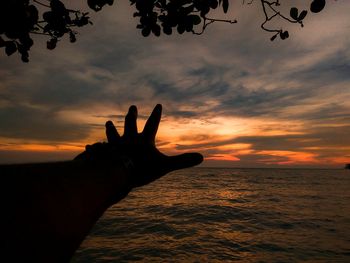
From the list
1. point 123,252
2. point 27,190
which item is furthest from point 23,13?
point 123,252

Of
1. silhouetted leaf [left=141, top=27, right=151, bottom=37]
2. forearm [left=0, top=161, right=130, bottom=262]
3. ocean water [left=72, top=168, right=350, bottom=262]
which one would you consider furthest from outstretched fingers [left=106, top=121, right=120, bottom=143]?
ocean water [left=72, top=168, right=350, bottom=262]

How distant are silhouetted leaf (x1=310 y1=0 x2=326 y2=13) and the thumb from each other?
7.35 ft

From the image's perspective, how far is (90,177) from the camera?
1801mm

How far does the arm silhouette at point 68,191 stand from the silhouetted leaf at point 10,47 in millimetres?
2287

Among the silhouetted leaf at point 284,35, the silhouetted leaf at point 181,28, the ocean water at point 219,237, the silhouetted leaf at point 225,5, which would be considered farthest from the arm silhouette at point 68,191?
the ocean water at point 219,237

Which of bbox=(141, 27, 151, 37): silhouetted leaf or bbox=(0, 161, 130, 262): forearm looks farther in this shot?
bbox=(141, 27, 151, 37): silhouetted leaf

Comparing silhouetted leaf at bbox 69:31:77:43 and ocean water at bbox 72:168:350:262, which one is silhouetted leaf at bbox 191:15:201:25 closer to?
silhouetted leaf at bbox 69:31:77:43

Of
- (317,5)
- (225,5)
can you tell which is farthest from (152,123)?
(317,5)

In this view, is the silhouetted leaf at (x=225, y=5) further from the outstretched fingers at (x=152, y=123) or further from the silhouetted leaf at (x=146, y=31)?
the outstretched fingers at (x=152, y=123)

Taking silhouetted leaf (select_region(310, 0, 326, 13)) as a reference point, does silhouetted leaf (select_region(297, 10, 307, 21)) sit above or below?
above

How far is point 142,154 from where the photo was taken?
98.9 inches

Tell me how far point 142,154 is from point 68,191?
108 centimetres

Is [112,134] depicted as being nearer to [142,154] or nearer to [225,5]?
[142,154]

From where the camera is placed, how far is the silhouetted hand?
240 cm
